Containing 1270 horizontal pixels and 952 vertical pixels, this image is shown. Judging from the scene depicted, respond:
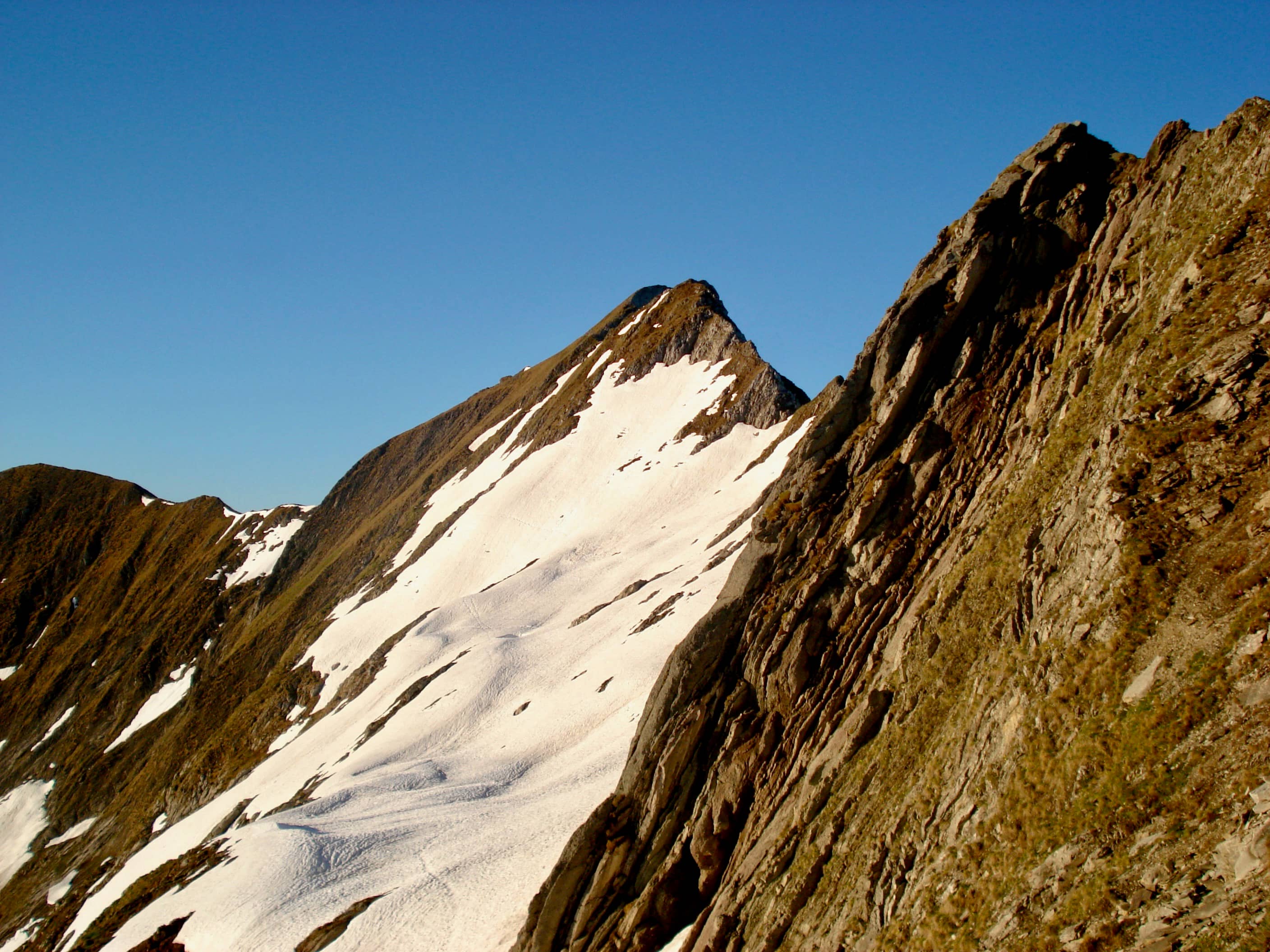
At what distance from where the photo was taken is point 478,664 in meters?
54.4

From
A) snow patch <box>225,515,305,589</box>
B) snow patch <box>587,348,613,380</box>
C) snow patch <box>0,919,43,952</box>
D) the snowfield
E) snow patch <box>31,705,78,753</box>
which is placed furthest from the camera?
snow patch <box>225,515,305,589</box>

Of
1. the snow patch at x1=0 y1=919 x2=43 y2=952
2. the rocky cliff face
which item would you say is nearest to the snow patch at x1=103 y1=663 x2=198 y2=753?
the snow patch at x1=0 y1=919 x2=43 y2=952

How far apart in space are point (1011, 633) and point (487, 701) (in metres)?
38.2

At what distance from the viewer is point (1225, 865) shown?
1091cm

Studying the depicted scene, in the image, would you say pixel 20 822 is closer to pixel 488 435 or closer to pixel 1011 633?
pixel 488 435

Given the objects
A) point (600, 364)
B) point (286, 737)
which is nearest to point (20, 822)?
point (286, 737)

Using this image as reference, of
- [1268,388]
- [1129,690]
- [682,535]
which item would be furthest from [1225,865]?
[682,535]

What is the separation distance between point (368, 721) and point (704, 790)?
40.3 metres

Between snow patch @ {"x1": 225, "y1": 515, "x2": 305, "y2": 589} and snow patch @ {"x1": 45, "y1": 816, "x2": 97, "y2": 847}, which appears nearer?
snow patch @ {"x1": 45, "y1": 816, "x2": 97, "y2": 847}

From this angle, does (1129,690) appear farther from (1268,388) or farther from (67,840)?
(67,840)

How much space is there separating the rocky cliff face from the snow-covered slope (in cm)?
1147

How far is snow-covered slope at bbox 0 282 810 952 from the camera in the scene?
1328 inches

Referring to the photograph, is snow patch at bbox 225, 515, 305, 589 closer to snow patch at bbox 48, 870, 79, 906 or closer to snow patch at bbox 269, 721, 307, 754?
snow patch at bbox 48, 870, 79, 906

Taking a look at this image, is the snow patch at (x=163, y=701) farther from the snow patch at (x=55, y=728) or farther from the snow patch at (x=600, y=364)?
the snow patch at (x=600, y=364)
